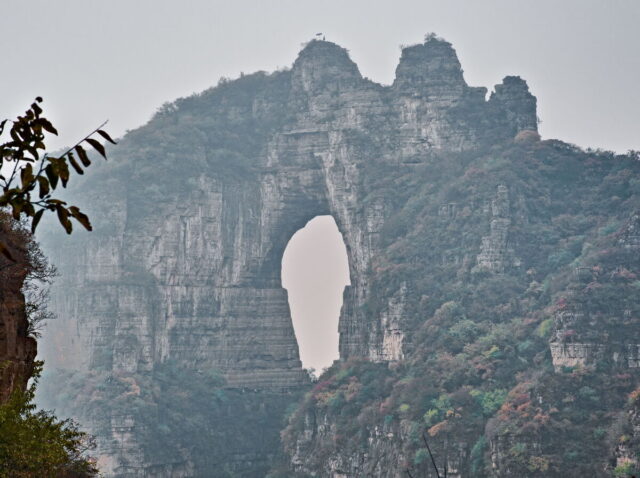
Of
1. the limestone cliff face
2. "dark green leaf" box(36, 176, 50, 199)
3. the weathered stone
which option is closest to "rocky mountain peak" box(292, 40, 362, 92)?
the weathered stone

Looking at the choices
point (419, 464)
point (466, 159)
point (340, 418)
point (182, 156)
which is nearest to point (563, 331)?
point (419, 464)

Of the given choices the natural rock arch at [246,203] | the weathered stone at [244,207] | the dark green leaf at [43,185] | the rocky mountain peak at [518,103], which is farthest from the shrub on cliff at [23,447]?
the rocky mountain peak at [518,103]

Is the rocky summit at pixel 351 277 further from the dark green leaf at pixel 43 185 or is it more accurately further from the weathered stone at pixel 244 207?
the dark green leaf at pixel 43 185

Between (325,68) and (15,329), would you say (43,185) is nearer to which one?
(15,329)

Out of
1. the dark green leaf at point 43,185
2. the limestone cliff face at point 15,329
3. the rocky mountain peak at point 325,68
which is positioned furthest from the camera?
the rocky mountain peak at point 325,68

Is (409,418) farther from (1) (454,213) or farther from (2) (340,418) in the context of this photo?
(1) (454,213)

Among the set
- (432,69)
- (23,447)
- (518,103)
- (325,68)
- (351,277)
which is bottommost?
(23,447)

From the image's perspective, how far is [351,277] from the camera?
87.6 meters

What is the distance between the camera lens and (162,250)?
3556 inches

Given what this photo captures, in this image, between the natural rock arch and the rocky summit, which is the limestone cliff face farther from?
the natural rock arch

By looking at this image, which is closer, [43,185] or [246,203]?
[43,185]

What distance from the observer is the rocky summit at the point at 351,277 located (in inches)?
2611

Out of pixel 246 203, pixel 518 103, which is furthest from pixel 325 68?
pixel 518 103

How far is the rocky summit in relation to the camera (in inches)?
2611
